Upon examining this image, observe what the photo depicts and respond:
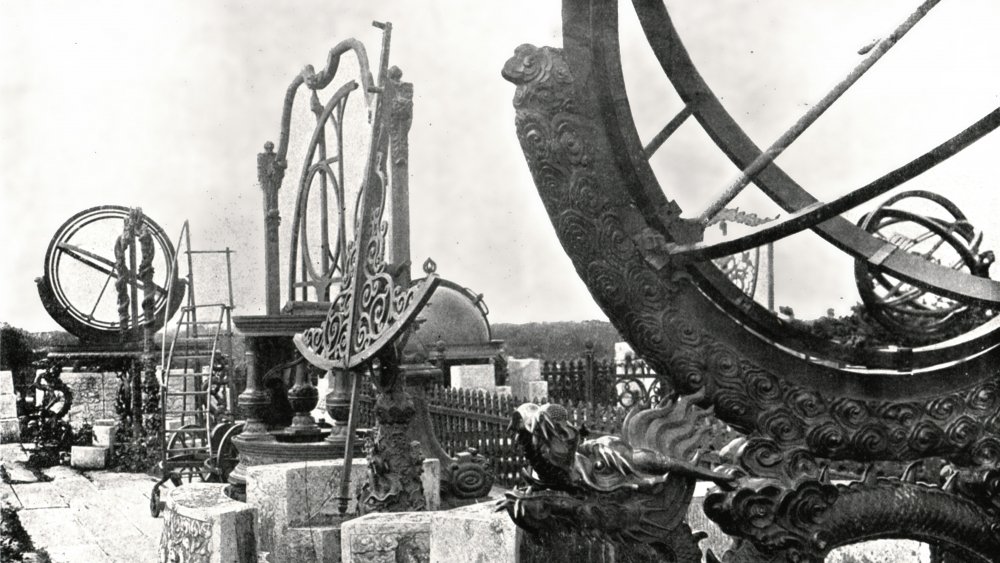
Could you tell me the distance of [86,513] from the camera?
875cm

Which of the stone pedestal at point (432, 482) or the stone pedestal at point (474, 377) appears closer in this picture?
the stone pedestal at point (432, 482)

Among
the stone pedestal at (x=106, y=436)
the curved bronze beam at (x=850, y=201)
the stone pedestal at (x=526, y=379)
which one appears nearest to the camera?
the curved bronze beam at (x=850, y=201)

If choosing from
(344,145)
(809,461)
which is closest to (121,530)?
(344,145)

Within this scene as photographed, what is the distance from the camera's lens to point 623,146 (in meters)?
3.14

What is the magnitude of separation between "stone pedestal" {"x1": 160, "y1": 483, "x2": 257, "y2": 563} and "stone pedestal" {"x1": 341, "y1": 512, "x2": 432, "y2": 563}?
0.60 m

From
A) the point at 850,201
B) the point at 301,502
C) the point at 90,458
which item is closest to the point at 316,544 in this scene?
the point at 301,502

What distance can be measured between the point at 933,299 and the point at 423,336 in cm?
1054

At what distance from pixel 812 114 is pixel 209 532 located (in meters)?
3.08

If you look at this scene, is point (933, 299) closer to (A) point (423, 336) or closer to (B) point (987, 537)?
(B) point (987, 537)

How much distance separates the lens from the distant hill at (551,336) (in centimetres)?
2798

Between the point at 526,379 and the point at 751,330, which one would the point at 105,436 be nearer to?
the point at 526,379

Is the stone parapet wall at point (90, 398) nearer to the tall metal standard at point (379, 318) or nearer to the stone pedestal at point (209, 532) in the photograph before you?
the stone pedestal at point (209, 532)

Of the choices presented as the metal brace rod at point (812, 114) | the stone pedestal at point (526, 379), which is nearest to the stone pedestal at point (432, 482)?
the metal brace rod at point (812, 114)

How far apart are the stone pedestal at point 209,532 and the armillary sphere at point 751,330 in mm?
2419
